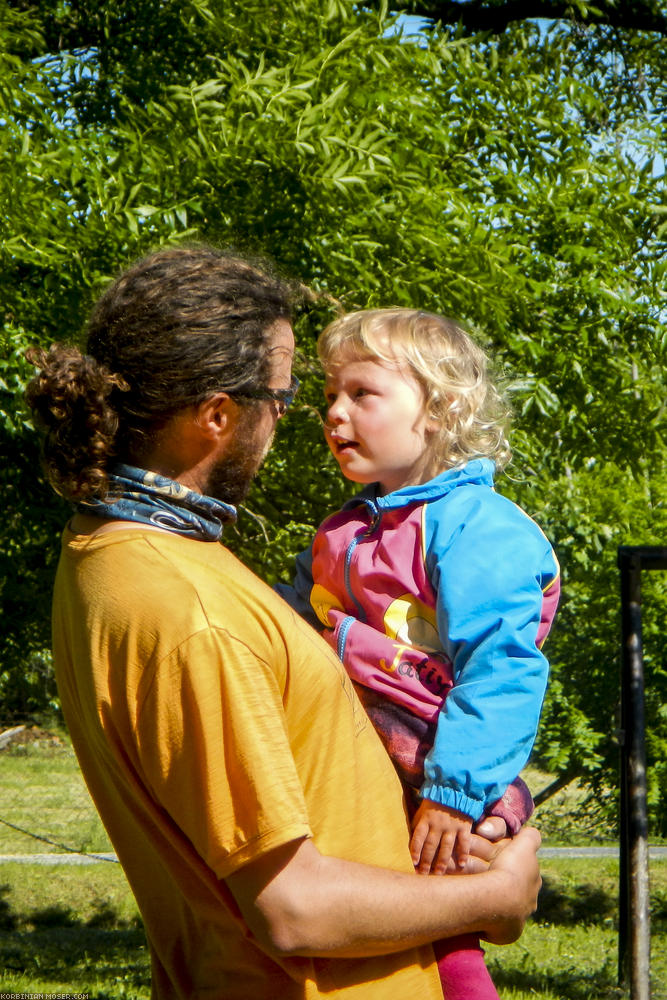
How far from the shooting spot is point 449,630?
1.81m

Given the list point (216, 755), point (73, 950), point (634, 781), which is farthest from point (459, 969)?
point (73, 950)

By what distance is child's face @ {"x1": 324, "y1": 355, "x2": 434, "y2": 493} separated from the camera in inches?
84.5

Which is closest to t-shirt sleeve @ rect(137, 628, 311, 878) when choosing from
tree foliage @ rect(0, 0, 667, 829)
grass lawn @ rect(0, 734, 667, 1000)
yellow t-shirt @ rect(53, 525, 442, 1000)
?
yellow t-shirt @ rect(53, 525, 442, 1000)

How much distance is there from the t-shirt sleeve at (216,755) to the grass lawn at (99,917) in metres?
4.30

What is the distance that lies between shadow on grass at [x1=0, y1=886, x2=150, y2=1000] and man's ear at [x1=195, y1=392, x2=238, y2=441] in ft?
14.2

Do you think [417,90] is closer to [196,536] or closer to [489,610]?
[489,610]

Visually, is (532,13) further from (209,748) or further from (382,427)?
(209,748)

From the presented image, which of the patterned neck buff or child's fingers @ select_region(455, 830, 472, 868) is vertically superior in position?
the patterned neck buff

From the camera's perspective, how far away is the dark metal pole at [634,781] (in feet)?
14.6

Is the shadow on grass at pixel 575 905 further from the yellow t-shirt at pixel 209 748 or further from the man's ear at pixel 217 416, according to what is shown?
the man's ear at pixel 217 416

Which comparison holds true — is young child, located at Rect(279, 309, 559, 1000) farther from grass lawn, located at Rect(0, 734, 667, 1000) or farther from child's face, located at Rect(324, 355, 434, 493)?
grass lawn, located at Rect(0, 734, 667, 1000)

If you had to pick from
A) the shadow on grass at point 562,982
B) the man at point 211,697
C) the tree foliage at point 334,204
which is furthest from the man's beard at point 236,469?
the shadow on grass at point 562,982

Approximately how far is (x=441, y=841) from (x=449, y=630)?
0.33m

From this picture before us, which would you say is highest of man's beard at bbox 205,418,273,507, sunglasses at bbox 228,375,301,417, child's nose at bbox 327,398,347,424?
sunglasses at bbox 228,375,301,417
